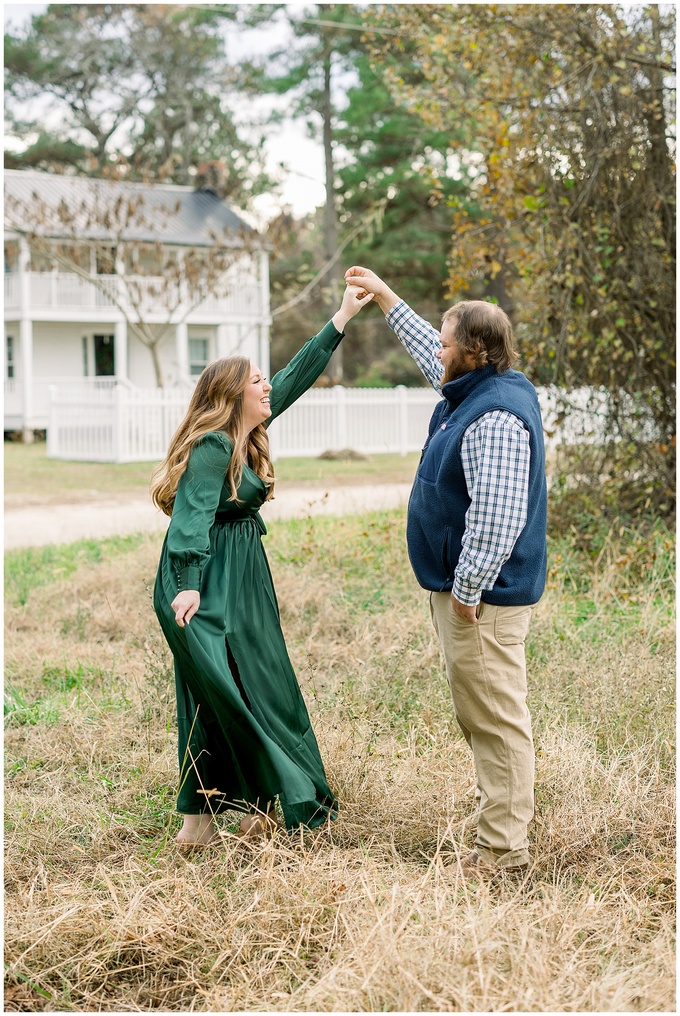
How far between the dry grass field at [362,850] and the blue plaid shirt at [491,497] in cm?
92

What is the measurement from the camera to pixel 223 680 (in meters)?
3.30

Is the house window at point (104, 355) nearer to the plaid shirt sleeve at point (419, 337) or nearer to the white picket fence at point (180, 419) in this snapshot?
the white picket fence at point (180, 419)

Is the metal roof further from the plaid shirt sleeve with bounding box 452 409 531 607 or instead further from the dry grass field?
the plaid shirt sleeve with bounding box 452 409 531 607

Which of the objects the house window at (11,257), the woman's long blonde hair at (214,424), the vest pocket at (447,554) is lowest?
the vest pocket at (447,554)

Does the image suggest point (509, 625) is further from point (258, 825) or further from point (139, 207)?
point (139, 207)

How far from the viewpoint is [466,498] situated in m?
3.19

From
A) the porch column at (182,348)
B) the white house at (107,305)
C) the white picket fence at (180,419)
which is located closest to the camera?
the white picket fence at (180,419)

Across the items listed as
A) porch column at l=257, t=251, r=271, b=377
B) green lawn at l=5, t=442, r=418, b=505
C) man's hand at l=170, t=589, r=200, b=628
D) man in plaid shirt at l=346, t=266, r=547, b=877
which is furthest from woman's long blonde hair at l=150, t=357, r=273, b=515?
porch column at l=257, t=251, r=271, b=377

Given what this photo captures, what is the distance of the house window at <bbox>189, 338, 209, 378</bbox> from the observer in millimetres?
31000

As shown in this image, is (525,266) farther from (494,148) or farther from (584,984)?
(584,984)

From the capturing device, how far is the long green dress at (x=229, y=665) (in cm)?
333

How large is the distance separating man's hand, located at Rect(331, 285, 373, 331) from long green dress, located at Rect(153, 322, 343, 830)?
70cm

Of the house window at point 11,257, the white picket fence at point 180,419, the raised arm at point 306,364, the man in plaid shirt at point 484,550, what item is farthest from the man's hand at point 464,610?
the house window at point 11,257

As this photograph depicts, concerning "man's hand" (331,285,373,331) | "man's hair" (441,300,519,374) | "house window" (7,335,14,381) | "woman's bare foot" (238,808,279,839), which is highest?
"house window" (7,335,14,381)
